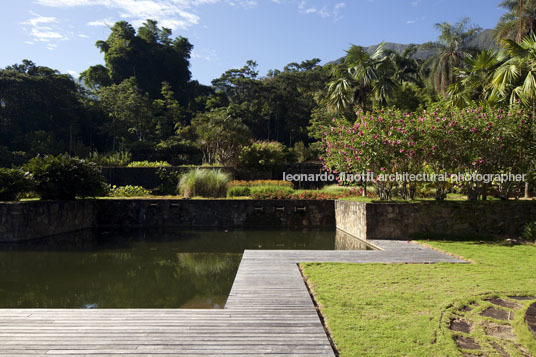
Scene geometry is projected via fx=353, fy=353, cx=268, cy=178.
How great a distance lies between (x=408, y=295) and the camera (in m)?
4.50

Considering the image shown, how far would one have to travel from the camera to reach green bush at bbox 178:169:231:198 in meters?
14.2

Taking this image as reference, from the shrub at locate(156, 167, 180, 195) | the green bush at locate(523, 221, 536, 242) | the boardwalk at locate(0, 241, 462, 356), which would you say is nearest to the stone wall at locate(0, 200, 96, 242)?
the shrub at locate(156, 167, 180, 195)

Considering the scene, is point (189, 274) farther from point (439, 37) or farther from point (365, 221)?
point (439, 37)

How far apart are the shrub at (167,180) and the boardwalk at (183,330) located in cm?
1425

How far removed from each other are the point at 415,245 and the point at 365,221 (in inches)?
55.9

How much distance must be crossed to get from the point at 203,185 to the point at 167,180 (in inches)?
203

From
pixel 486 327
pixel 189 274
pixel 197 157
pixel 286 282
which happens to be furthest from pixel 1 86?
pixel 486 327

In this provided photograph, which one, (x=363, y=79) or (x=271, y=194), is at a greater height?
(x=363, y=79)

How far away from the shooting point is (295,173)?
22.8m

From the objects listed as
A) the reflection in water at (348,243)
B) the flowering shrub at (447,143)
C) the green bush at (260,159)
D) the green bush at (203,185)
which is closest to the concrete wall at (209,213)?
the green bush at (203,185)

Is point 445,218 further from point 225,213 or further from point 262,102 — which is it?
point 262,102

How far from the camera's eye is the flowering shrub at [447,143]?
920 cm

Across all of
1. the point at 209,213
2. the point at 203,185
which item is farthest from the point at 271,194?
the point at 203,185

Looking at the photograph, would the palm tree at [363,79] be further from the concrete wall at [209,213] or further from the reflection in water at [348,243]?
the reflection in water at [348,243]
